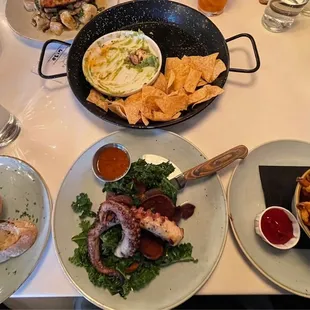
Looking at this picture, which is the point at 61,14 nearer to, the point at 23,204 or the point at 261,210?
the point at 23,204

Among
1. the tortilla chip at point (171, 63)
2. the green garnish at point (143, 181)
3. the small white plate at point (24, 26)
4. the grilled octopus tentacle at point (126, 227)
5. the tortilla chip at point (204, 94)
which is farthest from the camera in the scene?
the small white plate at point (24, 26)

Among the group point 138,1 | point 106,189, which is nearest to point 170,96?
point 106,189

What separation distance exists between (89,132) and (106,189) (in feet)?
0.80

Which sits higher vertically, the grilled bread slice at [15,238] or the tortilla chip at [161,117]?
the tortilla chip at [161,117]

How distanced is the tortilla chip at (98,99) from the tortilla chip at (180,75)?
228mm

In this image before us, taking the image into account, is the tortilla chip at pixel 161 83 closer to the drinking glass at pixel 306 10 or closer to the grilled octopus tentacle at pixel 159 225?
the grilled octopus tentacle at pixel 159 225

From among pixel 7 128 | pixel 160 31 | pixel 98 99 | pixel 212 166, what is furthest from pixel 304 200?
pixel 7 128

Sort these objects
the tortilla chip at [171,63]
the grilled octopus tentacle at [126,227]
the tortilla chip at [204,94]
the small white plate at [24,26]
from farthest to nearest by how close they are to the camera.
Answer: the small white plate at [24,26] < the tortilla chip at [171,63] < the tortilla chip at [204,94] < the grilled octopus tentacle at [126,227]

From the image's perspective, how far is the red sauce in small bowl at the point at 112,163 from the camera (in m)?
1.01

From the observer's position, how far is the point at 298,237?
2.88 ft

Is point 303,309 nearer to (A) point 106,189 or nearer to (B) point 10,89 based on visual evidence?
(A) point 106,189

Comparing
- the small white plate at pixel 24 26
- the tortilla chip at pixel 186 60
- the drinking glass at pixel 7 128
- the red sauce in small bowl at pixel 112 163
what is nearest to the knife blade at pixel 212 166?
the red sauce in small bowl at pixel 112 163

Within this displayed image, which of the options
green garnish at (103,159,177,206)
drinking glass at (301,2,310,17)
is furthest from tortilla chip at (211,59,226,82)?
drinking glass at (301,2,310,17)

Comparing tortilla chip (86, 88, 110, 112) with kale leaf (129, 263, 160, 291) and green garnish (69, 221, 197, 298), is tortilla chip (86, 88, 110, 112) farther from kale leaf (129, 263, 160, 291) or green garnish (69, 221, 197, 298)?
kale leaf (129, 263, 160, 291)
